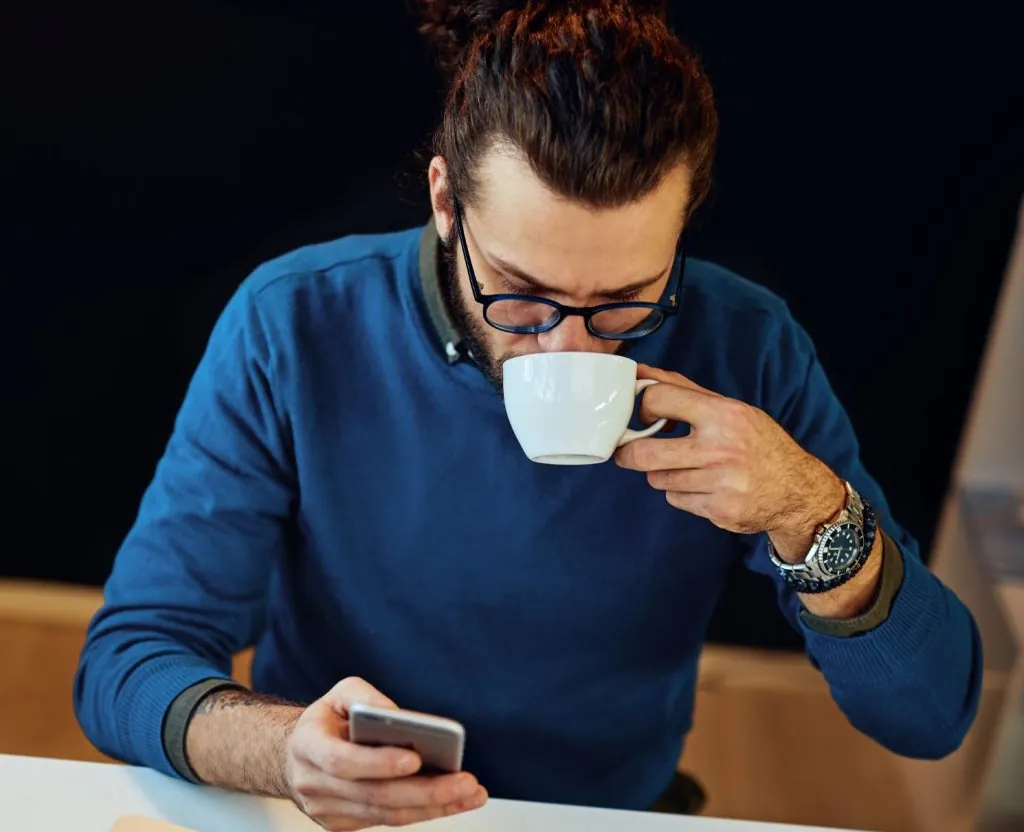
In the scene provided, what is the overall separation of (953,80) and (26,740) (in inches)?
70.7

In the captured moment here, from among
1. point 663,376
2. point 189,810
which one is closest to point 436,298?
point 663,376

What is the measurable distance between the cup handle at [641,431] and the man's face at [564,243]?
74 millimetres

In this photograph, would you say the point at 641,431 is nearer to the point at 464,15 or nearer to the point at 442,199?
the point at 442,199

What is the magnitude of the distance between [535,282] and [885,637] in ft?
1.67

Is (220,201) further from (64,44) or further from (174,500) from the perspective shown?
(174,500)

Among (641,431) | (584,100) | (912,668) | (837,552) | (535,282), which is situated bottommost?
(912,668)

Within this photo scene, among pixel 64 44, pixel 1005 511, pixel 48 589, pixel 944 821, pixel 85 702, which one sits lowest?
pixel 944 821

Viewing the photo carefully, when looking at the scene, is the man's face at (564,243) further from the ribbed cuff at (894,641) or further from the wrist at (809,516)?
the ribbed cuff at (894,641)

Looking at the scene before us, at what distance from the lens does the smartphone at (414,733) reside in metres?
0.74

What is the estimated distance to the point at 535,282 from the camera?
937 mm

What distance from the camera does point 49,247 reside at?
1354 mm

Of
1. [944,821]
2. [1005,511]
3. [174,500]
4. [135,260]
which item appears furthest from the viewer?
[944,821]

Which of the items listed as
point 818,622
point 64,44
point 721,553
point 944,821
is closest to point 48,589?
point 64,44

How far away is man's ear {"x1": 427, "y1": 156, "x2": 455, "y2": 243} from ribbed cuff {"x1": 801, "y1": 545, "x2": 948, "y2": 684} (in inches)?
22.2
